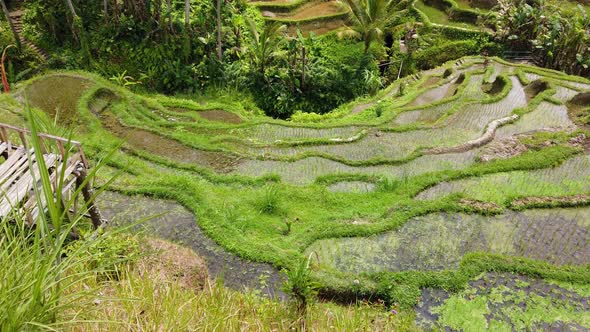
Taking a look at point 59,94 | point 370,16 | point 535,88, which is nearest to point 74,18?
point 59,94

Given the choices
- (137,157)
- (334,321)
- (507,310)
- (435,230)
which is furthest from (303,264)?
(137,157)

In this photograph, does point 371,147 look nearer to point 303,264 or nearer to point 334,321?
point 303,264

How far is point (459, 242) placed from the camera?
7082 millimetres

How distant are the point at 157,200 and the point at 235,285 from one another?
8.39ft

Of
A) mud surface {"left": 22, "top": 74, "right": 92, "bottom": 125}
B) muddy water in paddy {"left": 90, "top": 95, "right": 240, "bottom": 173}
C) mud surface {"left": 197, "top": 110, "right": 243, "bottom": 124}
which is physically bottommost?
mud surface {"left": 197, "top": 110, "right": 243, "bottom": 124}

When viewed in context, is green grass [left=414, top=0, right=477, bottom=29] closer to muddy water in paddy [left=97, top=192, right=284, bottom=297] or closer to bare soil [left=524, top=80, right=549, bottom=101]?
bare soil [left=524, top=80, right=549, bottom=101]

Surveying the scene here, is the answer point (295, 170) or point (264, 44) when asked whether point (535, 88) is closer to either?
point (264, 44)

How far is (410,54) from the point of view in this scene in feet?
60.0

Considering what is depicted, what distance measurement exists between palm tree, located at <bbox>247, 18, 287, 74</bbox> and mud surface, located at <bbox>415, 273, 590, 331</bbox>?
10.5 m

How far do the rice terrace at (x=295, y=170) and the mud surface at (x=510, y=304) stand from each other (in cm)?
3

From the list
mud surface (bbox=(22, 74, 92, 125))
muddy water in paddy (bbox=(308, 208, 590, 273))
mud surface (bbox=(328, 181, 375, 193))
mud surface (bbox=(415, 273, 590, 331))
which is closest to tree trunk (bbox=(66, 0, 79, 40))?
mud surface (bbox=(22, 74, 92, 125))

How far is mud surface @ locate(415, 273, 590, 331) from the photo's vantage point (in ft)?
18.4

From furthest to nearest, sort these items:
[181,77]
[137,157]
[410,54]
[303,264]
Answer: [410,54] → [181,77] → [137,157] → [303,264]

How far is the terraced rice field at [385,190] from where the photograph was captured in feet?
20.4
